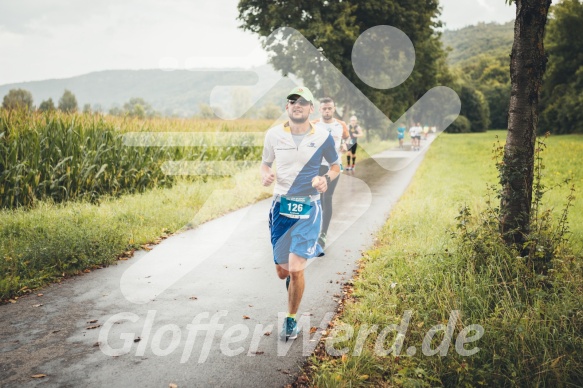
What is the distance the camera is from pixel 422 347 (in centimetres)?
370

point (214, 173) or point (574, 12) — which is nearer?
point (214, 173)

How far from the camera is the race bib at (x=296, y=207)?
4117 mm

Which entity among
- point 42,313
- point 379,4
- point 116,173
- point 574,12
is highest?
point 574,12

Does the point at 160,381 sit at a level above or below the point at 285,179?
below

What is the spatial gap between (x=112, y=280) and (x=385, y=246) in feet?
13.3

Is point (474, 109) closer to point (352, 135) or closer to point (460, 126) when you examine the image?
point (460, 126)

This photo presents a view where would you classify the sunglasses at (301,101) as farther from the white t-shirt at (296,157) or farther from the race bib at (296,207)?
the race bib at (296,207)

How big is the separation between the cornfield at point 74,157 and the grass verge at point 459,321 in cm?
737

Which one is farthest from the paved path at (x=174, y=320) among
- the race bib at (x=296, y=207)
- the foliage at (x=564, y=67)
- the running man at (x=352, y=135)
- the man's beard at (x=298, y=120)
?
the foliage at (x=564, y=67)

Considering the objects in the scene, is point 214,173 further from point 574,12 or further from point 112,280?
point 574,12

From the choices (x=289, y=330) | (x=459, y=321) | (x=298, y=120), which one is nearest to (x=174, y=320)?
(x=289, y=330)

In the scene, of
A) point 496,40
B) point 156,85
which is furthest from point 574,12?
point 496,40

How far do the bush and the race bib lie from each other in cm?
8102

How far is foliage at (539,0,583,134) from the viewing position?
53.6 m
